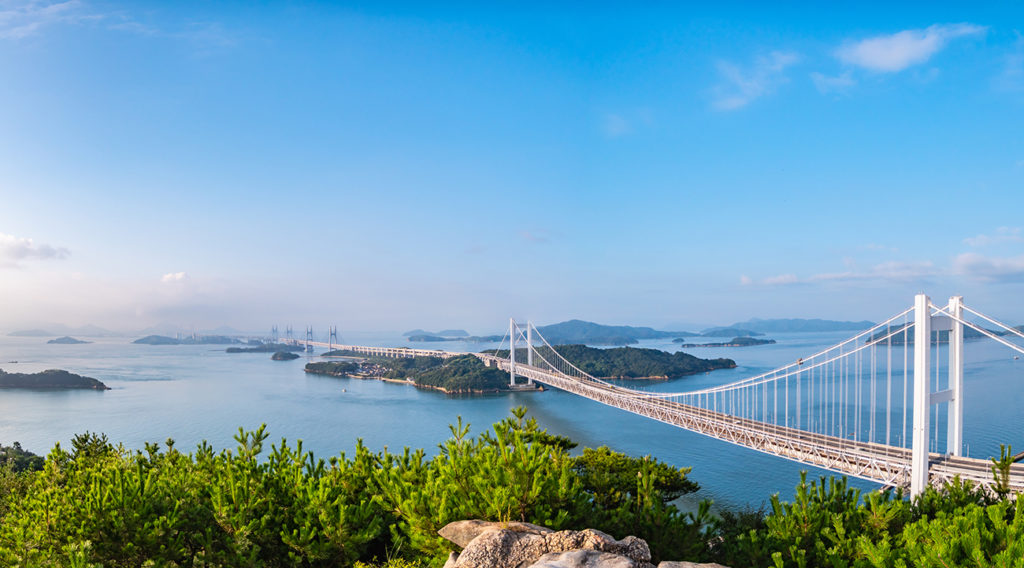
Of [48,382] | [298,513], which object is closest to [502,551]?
[298,513]

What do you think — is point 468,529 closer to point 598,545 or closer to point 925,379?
point 598,545

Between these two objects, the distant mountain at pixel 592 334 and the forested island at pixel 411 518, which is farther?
the distant mountain at pixel 592 334

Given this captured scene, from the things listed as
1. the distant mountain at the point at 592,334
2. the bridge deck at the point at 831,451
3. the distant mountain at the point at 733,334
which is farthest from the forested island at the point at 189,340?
the bridge deck at the point at 831,451

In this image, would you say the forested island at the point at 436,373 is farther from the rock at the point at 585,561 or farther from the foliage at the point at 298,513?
the rock at the point at 585,561

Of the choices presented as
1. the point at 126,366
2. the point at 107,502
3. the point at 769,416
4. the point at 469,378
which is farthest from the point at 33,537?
the point at 126,366

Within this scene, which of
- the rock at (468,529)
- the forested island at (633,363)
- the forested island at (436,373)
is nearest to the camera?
the rock at (468,529)
